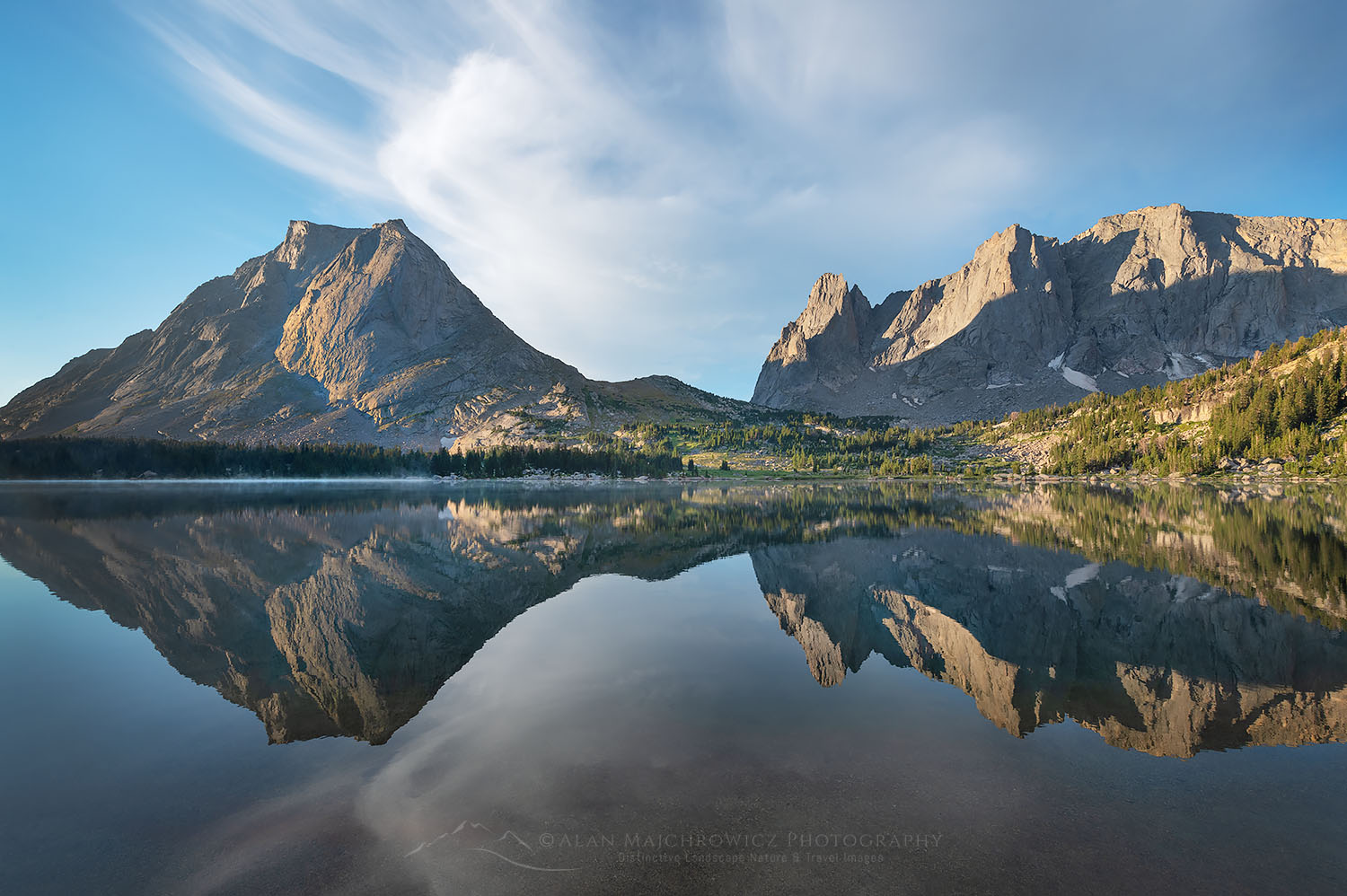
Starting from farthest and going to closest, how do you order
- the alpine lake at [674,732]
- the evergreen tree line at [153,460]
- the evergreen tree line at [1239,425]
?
1. the evergreen tree line at [153,460]
2. the evergreen tree line at [1239,425]
3. the alpine lake at [674,732]

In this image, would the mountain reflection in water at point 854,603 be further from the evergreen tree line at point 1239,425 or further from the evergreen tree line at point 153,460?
the evergreen tree line at point 153,460

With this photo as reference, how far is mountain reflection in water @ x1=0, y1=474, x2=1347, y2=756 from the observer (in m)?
12.9

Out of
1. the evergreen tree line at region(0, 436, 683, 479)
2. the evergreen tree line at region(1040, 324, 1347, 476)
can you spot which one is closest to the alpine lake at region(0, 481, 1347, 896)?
the evergreen tree line at region(1040, 324, 1347, 476)

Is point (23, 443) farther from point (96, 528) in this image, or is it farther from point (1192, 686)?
point (1192, 686)

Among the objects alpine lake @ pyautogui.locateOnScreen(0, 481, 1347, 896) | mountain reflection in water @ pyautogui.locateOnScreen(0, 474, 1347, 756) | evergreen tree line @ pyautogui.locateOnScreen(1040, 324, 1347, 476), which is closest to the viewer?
alpine lake @ pyautogui.locateOnScreen(0, 481, 1347, 896)

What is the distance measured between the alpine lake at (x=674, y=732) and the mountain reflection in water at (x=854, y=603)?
171mm

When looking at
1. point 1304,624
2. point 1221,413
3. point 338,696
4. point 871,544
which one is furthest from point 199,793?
point 1221,413

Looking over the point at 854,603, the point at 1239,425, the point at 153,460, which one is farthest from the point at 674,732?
the point at 153,460

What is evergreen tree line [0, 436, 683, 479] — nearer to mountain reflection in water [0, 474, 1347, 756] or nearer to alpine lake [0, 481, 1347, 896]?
mountain reflection in water [0, 474, 1347, 756]

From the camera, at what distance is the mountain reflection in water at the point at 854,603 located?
1286 centimetres

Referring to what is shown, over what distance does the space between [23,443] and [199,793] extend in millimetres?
253415

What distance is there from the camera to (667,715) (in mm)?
12078

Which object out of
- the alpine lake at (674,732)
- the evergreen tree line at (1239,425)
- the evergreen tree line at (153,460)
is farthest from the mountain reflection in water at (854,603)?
the evergreen tree line at (153,460)

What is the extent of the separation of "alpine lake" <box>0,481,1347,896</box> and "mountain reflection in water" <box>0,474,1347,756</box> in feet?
0.56
